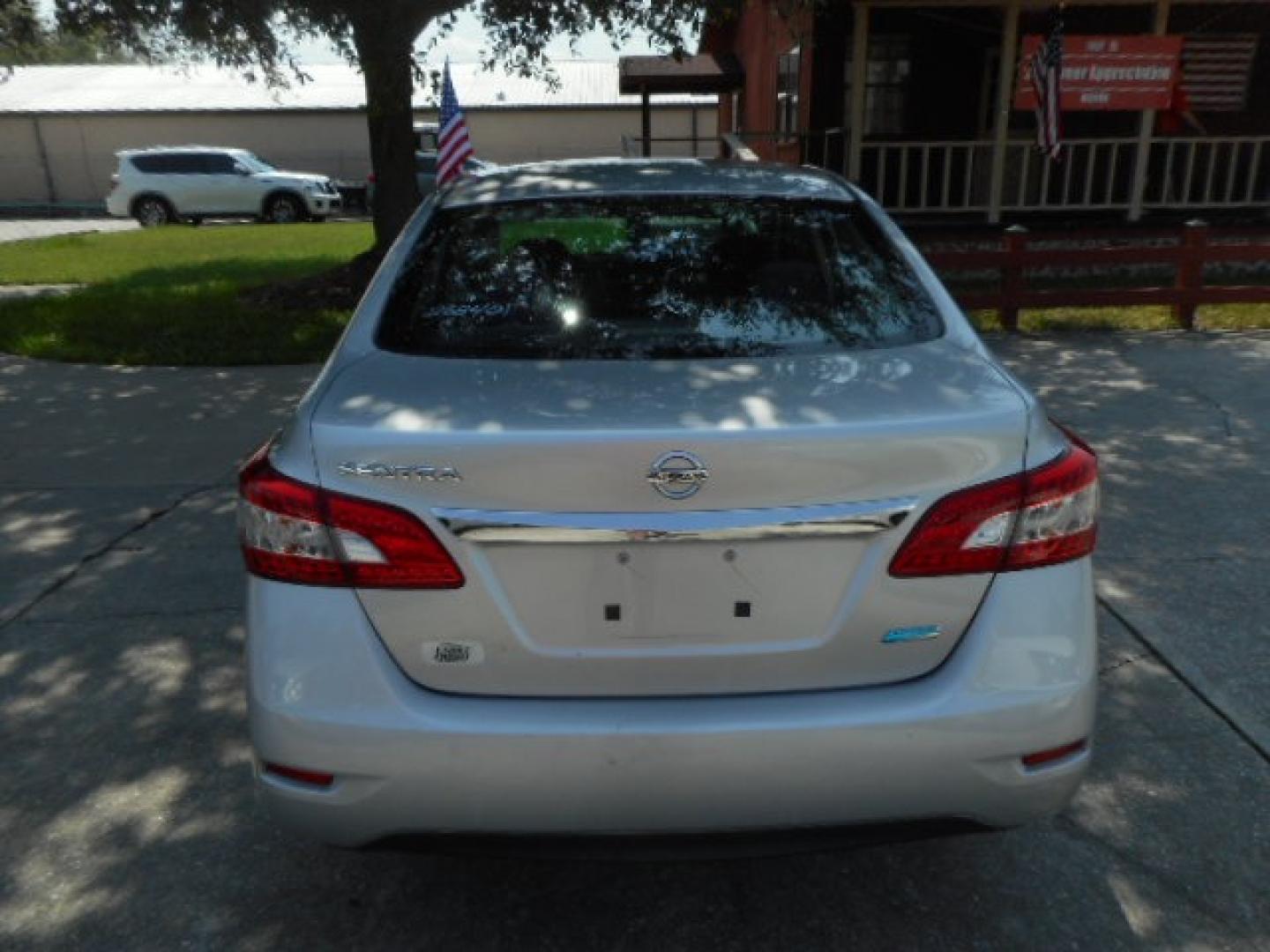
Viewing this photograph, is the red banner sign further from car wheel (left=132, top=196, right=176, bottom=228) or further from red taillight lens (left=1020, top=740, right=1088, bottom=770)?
car wheel (left=132, top=196, right=176, bottom=228)

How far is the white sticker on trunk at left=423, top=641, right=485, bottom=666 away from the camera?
2.08 m

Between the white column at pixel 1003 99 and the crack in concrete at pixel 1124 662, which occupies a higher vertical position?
the white column at pixel 1003 99

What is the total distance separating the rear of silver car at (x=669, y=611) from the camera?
202 cm

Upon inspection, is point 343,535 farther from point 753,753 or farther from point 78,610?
point 78,610

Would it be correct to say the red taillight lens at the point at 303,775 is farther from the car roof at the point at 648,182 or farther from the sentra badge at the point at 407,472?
the car roof at the point at 648,182

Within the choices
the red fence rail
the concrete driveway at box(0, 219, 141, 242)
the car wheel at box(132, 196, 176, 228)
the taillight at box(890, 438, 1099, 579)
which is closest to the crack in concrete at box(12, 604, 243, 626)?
the taillight at box(890, 438, 1099, 579)

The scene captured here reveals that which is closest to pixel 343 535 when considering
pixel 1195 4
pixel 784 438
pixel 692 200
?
pixel 784 438

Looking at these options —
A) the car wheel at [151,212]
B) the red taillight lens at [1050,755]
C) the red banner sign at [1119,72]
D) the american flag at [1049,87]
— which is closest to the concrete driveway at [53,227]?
the car wheel at [151,212]

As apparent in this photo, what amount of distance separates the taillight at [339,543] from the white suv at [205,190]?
94.6ft

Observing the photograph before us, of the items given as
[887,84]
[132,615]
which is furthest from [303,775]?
[887,84]

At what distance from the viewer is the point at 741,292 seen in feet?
9.53

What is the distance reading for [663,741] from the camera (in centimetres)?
203

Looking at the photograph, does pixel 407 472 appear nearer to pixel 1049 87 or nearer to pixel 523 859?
pixel 523 859

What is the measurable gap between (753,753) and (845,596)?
0.35 m
